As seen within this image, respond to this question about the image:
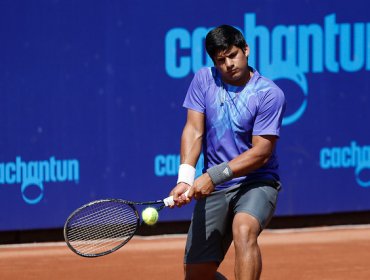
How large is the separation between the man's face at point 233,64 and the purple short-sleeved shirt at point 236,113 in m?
0.08

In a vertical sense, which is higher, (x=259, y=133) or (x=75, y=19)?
(x=75, y=19)

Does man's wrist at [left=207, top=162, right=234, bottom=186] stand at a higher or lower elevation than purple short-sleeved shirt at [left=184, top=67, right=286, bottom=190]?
lower

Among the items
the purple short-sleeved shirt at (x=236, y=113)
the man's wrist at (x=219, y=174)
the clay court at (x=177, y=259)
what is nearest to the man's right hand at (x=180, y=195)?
the man's wrist at (x=219, y=174)

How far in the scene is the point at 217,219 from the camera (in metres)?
5.87

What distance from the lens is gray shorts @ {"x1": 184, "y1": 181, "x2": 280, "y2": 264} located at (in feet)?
19.0

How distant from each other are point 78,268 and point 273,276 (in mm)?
1543

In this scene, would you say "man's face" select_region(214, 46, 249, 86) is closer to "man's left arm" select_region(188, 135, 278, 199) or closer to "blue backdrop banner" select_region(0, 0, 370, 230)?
"man's left arm" select_region(188, 135, 278, 199)

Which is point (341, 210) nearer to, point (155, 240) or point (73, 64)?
point (155, 240)

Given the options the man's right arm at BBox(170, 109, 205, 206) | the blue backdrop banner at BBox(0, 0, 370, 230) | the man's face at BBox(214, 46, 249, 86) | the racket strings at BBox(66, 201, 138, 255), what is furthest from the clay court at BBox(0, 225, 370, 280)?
the man's face at BBox(214, 46, 249, 86)

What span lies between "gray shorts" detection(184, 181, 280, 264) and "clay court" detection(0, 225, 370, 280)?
164 cm

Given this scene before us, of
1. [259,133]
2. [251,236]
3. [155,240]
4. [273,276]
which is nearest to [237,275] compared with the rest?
[251,236]

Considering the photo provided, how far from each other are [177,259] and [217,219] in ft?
7.73

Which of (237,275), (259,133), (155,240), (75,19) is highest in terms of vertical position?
(75,19)

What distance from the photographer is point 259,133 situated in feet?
18.5
